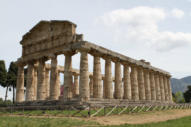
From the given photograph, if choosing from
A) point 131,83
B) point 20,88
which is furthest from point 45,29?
point 131,83

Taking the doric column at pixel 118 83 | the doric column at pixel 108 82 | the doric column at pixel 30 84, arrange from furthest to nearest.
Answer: the doric column at pixel 30 84
the doric column at pixel 118 83
the doric column at pixel 108 82

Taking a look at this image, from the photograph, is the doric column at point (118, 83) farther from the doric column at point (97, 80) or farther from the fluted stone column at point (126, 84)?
the doric column at point (97, 80)

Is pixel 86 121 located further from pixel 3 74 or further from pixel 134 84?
pixel 3 74

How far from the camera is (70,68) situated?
1328 inches

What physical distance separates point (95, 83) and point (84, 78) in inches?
141

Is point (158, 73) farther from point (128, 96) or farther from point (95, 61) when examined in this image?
point (95, 61)

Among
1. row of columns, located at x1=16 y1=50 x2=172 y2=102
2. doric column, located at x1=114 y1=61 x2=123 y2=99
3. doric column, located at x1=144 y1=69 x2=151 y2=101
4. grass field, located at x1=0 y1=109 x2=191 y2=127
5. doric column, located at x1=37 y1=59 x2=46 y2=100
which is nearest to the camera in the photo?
grass field, located at x1=0 y1=109 x2=191 y2=127

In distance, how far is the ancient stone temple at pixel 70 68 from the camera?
32375 mm

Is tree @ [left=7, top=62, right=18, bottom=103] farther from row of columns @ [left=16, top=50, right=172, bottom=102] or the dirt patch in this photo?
the dirt patch

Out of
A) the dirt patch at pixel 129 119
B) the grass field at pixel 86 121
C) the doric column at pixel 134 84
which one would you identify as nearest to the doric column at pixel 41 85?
the grass field at pixel 86 121

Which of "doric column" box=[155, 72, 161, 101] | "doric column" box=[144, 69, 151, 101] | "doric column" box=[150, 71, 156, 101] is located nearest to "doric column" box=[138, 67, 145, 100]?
"doric column" box=[144, 69, 151, 101]

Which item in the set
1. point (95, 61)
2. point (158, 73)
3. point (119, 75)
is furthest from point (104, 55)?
point (158, 73)

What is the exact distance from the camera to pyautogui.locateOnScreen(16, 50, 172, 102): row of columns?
32344mm

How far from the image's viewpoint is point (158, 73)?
2148 inches
